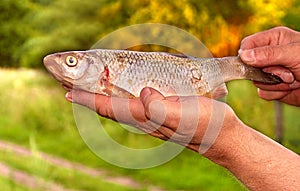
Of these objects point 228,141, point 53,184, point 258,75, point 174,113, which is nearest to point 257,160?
point 228,141

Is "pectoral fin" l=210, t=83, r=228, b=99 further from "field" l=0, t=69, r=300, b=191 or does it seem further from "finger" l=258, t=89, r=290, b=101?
"field" l=0, t=69, r=300, b=191

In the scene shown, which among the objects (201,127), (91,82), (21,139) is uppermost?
(91,82)

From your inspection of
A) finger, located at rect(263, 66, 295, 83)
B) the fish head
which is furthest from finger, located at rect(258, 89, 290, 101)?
the fish head

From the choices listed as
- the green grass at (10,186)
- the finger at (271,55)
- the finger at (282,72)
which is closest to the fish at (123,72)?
the finger at (271,55)

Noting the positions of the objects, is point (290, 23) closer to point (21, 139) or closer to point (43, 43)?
point (21, 139)

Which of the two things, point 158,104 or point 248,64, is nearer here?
point 158,104

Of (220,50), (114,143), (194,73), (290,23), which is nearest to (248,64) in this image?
(194,73)
